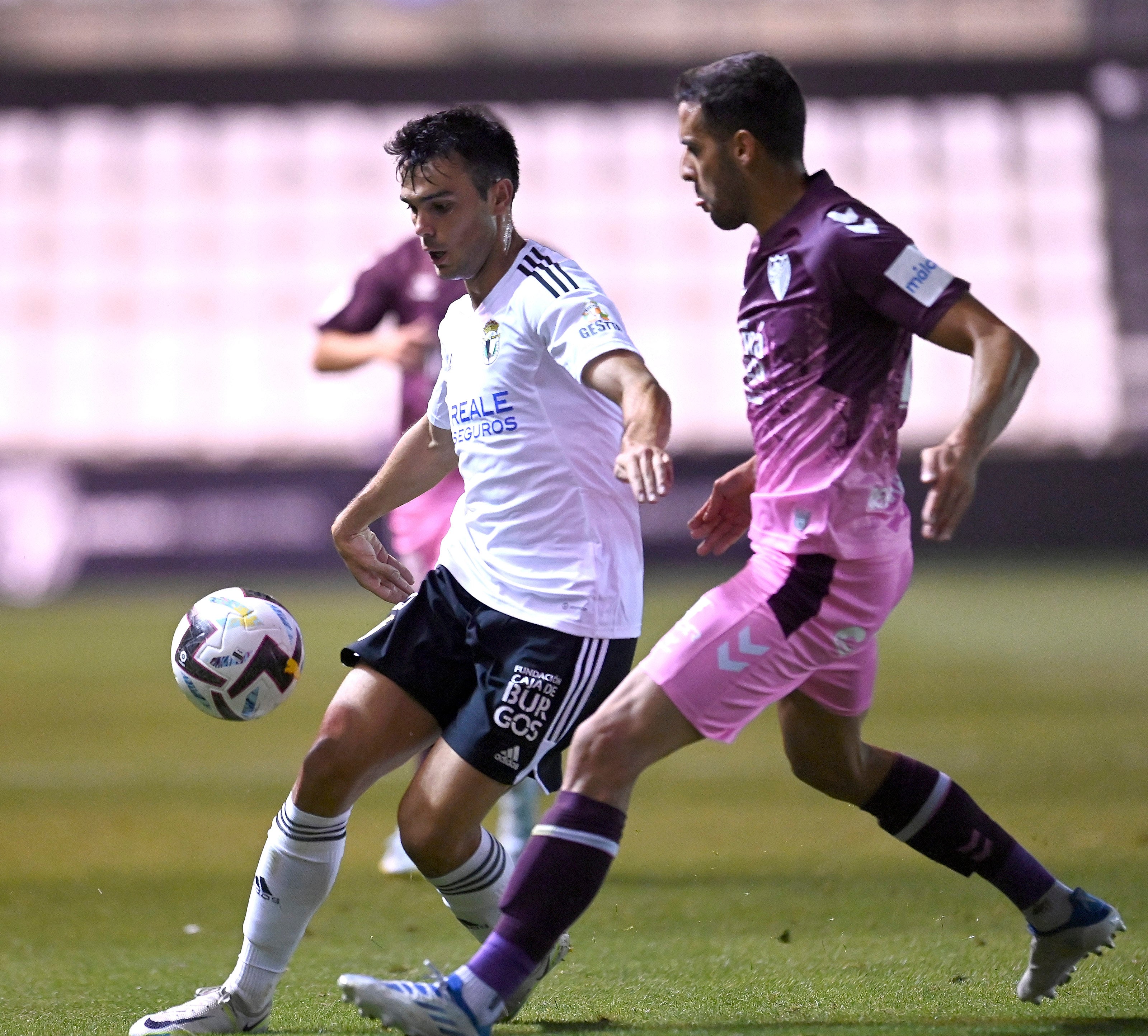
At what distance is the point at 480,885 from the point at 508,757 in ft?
1.25

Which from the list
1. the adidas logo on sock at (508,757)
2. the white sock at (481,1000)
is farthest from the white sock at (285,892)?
the white sock at (481,1000)

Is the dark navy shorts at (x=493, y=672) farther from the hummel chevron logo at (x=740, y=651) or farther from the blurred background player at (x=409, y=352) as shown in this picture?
the blurred background player at (x=409, y=352)

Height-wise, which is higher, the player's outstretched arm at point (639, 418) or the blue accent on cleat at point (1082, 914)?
the player's outstretched arm at point (639, 418)

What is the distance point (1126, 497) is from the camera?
65.2ft

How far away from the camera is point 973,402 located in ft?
10.7

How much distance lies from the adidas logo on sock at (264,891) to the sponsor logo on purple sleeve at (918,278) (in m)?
1.91

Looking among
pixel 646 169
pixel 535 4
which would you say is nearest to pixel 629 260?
pixel 646 169

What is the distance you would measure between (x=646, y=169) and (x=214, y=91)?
613cm

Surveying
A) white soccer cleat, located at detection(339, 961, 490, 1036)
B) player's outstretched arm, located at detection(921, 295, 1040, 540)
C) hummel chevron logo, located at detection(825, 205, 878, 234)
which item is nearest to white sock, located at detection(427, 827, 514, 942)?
white soccer cleat, located at detection(339, 961, 490, 1036)

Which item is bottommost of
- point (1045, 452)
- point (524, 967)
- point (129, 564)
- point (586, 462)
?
point (129, 564)

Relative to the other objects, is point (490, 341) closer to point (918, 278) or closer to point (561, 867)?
point (918, 278)

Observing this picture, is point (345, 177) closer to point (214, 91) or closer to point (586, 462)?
point (214, 91)

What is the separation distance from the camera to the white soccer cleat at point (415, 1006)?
3.21 m

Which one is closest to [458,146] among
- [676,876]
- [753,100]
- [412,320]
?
[753,100]
